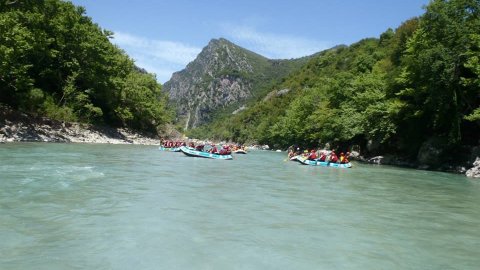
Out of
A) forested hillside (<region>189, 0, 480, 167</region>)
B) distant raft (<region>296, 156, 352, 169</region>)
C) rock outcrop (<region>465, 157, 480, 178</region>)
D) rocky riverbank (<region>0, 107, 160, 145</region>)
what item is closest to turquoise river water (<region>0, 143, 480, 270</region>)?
rock outcrop (<region>465, 157, 480, 178</region>)

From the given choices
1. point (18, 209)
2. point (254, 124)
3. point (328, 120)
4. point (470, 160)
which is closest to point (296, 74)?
point (254, 124)

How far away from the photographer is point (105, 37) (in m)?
59.2

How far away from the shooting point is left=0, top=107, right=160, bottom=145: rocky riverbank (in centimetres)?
3781

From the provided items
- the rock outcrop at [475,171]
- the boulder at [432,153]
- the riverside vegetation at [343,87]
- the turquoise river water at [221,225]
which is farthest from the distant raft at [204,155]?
the rock outcrop at [475,171]

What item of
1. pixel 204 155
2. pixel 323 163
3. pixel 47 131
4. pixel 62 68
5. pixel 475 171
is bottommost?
pixel 204 155

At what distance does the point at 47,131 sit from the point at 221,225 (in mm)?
37725

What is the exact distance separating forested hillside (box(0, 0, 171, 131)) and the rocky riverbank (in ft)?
3.97

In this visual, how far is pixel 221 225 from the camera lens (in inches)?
418

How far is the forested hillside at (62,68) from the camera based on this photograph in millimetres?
39750

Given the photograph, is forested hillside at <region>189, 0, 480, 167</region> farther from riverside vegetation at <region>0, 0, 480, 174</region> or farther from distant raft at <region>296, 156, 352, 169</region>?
distant raft at <region>296, 156, 352, 169</region>

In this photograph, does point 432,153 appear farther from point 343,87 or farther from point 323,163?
point 343,87

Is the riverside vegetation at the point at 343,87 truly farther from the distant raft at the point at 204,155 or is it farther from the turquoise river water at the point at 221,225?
the distant raft at the point at 204,155

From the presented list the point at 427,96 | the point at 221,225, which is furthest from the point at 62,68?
the point at 221,225

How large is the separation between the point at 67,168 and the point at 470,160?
27.4 m
